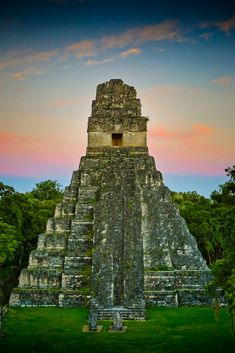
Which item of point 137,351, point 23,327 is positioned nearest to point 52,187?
point 23,327

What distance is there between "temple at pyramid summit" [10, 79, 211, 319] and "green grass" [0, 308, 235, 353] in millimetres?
953

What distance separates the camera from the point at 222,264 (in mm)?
10195

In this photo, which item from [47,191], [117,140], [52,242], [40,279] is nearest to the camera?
[40,279]

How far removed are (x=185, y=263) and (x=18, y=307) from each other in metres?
7.19

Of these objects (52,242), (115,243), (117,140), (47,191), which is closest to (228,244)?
(115,243)

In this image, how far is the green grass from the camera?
1084 cm

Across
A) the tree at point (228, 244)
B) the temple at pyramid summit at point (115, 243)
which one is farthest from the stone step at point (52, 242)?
the tree at point (228, 244)

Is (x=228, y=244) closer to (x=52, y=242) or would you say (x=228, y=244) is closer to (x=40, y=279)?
(x=40, y=279)

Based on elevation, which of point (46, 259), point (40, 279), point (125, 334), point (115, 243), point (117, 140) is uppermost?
point (117, 140)

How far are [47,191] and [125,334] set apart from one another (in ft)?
92.4

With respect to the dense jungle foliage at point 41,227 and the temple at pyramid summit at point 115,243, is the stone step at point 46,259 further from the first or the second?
the dense jungle foliage at point 41,227

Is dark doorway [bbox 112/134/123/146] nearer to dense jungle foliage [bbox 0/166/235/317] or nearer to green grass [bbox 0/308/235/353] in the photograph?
dense jungle foliage [bbox 0/166/235/317]

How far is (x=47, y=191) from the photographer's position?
39.5m

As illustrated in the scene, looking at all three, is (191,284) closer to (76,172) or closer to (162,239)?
(162,239)
